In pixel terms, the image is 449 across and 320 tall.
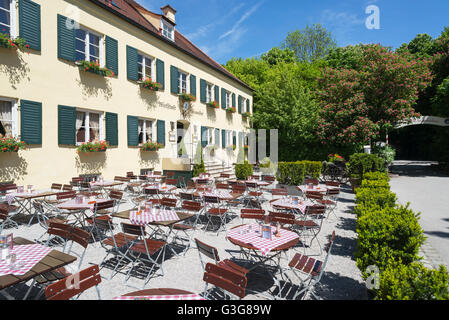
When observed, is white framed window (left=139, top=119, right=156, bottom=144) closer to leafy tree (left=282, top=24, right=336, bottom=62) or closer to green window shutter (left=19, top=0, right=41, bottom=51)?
green window shutter (left=19, top=0, right=41, bottom=51)

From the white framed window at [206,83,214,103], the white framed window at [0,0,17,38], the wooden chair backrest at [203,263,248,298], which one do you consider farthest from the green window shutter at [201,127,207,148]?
the wooden chair backrest at [203,263,248,298]

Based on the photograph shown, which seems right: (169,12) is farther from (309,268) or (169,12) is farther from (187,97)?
(309,268)

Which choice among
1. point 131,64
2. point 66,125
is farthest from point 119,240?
point 131,64

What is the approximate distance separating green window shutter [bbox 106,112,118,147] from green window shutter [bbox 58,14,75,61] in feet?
7.96

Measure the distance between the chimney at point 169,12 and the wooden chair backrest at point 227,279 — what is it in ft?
51.5

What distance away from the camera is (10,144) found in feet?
24.0

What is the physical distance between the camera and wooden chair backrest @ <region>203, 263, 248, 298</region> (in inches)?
99.5

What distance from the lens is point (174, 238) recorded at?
18.1 feet

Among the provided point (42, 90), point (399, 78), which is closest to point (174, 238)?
point (42, 90)

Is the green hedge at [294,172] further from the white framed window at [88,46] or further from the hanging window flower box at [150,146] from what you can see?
the white framed window at [88,46]

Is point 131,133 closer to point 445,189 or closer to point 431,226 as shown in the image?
point 431,226

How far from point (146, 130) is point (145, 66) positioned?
3.11 meters
